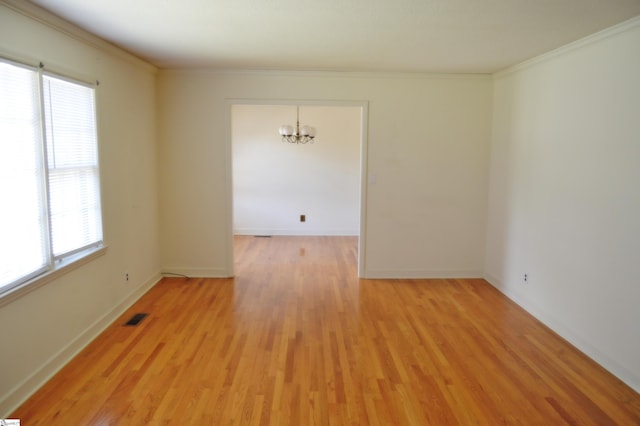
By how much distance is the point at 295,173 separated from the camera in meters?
7.43

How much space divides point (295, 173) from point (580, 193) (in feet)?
16.1

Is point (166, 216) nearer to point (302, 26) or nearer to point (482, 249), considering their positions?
point (302, 26)

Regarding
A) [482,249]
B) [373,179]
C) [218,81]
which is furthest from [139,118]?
[482,249]

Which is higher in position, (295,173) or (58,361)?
(295,173)

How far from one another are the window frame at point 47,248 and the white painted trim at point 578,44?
3.86 meters

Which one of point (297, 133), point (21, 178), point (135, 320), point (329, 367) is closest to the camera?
point (21, 178)

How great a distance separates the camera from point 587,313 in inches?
126

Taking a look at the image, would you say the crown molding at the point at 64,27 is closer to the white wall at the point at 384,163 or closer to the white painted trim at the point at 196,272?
the white wall at the point at 384,163

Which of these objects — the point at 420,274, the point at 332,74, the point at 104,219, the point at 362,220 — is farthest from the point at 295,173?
the point at 104,219

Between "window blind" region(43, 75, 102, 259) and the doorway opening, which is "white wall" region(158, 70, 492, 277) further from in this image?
the doorway opening

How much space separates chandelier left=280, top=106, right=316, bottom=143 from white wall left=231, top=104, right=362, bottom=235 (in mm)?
155

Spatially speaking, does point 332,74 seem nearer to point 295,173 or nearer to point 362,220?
point 362,220

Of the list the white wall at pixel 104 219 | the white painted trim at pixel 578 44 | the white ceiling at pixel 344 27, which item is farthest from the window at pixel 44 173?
the white painted trim at pixel 578 44

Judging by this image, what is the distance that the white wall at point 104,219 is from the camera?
245cm
